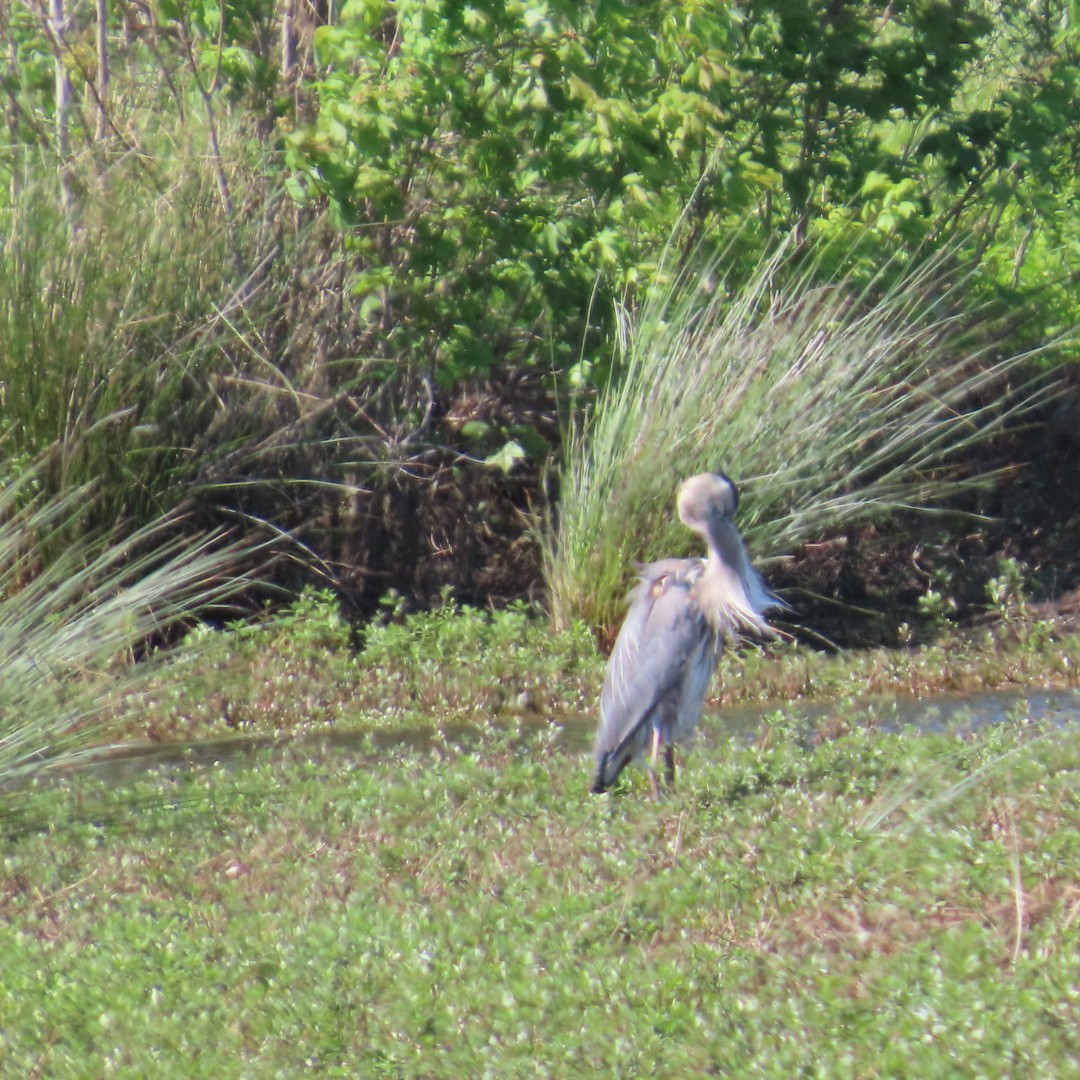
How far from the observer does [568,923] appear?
15.5ft

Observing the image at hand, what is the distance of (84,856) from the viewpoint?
5.64 m

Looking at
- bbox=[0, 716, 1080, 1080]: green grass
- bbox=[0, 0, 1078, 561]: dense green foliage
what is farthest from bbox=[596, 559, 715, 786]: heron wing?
bbox=[0, 0, 1078, 561]: dense green foliage

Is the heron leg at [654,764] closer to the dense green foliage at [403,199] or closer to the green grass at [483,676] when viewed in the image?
the green grass at [483,676]

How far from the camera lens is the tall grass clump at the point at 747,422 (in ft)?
26.7

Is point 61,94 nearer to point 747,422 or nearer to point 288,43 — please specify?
point 288,43

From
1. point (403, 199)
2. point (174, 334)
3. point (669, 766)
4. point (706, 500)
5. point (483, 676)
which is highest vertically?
point (403, 199)

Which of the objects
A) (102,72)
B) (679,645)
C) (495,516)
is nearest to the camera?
(679,645)

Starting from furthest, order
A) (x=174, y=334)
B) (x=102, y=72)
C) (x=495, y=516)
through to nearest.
→ 1. (x=495, y=516)
2. (x=102, y=72)
3. (x=174, y=334)

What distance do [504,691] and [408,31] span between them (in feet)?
10.8

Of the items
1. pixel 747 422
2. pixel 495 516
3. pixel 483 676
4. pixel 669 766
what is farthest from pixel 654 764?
pixel 495 516

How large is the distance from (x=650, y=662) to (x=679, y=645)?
0.41 feet

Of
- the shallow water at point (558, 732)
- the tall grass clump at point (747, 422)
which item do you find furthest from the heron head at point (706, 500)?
the tall grass clump at point (747, 422)

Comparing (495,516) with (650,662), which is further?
(495,516)

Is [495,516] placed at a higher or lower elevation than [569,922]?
lower
